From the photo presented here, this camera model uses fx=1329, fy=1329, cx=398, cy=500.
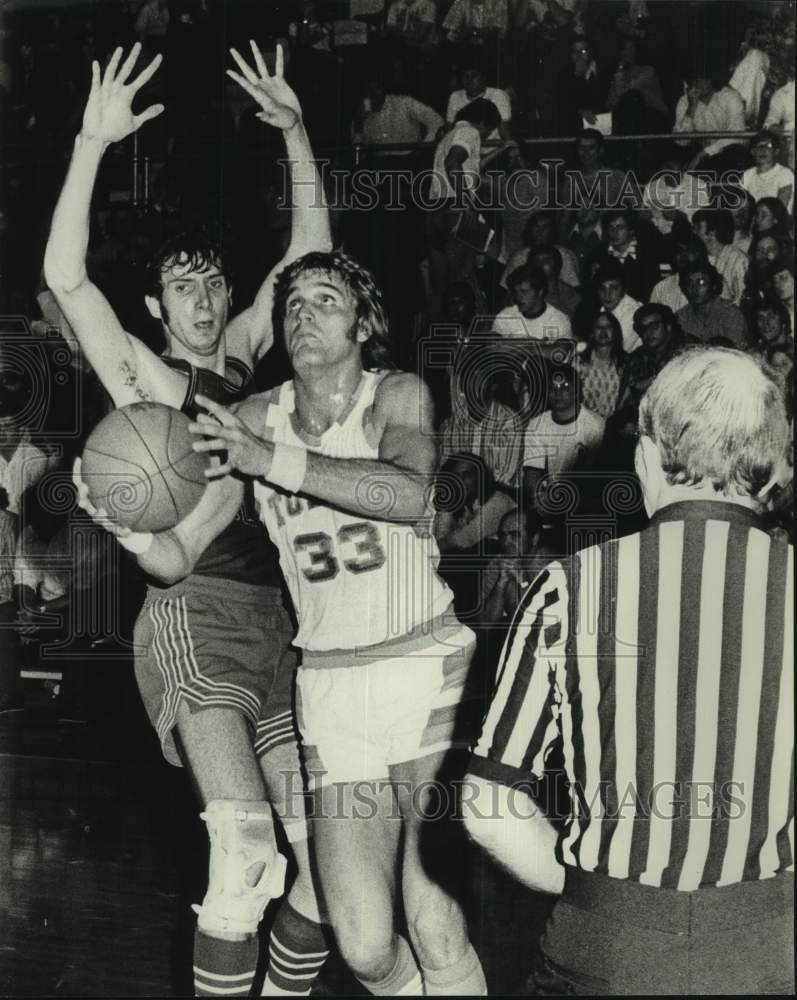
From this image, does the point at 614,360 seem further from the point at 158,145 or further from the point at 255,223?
the point at 158,145

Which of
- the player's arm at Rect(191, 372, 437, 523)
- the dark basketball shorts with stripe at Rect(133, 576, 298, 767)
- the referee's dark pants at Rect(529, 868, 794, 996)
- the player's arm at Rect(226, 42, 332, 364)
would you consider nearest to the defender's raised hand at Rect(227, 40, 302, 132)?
the player's arm at Rect(226, 42, 332, 364)

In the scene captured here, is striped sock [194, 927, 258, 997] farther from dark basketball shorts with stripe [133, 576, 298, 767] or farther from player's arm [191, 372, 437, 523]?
player's arm [191, 372, 437, 523]

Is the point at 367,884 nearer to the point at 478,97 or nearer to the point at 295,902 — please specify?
the point at 295,902

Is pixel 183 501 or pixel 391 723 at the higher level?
pixel 183 501

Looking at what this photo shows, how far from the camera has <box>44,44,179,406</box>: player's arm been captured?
3.48 m

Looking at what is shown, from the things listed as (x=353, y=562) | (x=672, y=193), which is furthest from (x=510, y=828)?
(x=672, y=193)

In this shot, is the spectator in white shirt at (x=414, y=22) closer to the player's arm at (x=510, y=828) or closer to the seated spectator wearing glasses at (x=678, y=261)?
the seated spectator wearing glasses at (x=678, y=261)

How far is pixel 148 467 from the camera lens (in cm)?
338

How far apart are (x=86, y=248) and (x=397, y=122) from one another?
0.88 metres

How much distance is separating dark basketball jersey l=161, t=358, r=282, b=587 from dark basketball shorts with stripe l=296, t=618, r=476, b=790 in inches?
12.3

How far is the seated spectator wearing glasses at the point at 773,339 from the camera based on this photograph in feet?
10.4

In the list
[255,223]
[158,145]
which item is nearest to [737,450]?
[255,223]

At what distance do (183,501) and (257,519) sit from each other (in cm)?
19

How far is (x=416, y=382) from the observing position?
336 cm
